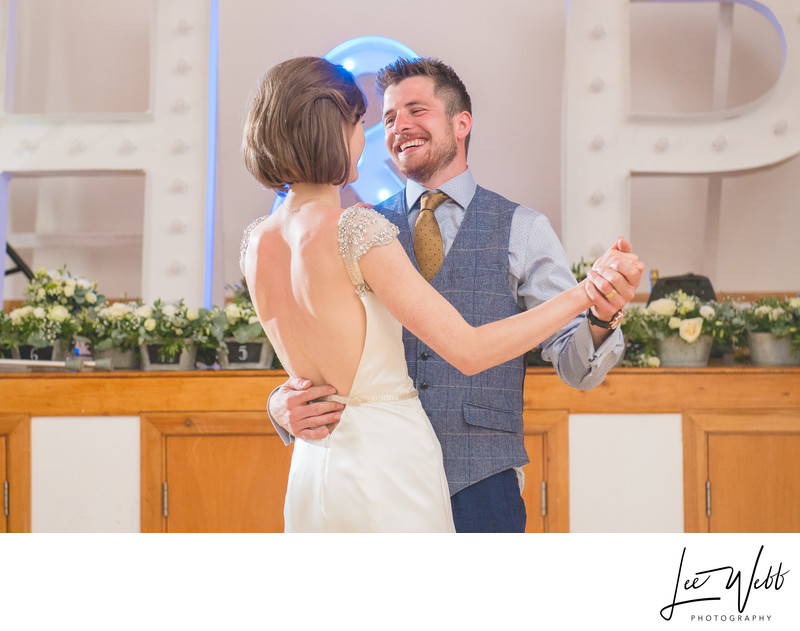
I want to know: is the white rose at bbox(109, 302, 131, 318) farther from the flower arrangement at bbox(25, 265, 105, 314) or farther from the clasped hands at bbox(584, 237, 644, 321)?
the clasped hands at bbox(584, 237, 644, 321)

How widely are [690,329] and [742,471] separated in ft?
1.72

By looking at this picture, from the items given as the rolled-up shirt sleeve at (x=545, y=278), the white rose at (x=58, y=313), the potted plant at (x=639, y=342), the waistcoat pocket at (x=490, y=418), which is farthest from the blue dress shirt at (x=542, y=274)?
the white rose at (x=58, y=313)

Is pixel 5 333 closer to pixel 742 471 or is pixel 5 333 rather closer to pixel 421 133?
pixel 421 133

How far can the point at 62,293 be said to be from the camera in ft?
11.1

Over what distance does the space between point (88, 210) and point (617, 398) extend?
4.26 meters

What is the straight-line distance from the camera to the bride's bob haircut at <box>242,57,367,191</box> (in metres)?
1.41

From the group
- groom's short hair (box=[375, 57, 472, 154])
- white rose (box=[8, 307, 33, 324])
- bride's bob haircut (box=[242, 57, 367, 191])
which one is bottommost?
white rose (box=[8, 307, 33, 324])

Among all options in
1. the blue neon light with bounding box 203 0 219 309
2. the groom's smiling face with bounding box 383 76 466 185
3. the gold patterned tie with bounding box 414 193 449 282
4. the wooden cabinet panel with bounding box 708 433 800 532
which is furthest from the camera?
the blue neon light with bounding box 203 0 219 309

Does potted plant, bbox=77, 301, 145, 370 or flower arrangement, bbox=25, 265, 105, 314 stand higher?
flower arrangement, bbox=25, 265, 105, 314

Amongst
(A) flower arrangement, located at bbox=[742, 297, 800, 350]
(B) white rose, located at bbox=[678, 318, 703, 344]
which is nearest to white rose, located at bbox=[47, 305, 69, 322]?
(B) white rose, located at bbox=[678, 318, 703, 344]

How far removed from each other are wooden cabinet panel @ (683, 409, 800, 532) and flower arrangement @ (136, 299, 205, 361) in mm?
1827

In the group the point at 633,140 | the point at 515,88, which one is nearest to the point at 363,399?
the point at 633,140

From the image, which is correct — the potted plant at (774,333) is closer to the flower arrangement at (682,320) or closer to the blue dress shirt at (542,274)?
the flower arrangement at (682,320)

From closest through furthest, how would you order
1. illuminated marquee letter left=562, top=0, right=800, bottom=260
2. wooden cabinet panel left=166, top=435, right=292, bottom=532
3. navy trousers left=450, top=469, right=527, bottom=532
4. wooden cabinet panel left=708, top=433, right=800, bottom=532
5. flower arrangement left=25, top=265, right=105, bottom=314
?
navy trousers left=450, top=469, right=527, bottom=532, wooden cabinet panel left=708, top=433, right=800, bottom=532, wooden cabinet panel left=166, top=435, right=292, bottom=532, flower arrangement left=25, top=265, right=105, bottom=314, illuminated marquee letter left=562, top=0, right=800, bottom=260
